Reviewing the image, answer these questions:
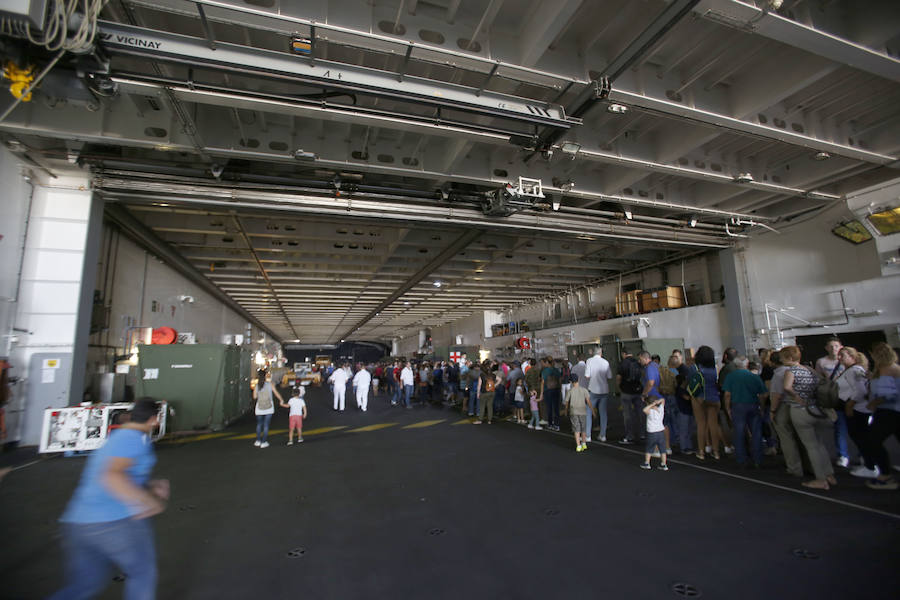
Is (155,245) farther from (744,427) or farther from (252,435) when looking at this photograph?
(744,427)

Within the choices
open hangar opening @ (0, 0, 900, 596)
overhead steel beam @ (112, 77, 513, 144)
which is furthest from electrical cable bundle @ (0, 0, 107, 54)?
overhead steel beam @ (112, 77, 513, 144)

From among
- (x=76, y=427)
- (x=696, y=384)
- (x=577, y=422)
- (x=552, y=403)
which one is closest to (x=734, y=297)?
(x=552, y=403)

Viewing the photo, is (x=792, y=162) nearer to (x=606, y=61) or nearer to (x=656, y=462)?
(x=606, y=61)

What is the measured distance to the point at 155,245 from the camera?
37.0ft

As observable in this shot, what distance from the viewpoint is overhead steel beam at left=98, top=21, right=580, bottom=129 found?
15.4 ft

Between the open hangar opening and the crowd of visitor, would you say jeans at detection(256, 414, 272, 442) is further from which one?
the crowd of visitor

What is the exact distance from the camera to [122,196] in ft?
26.4

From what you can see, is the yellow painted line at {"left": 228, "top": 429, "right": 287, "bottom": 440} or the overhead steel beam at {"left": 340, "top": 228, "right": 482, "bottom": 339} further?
the overhead steel beam at {"left": 340, "top": 228, "right": 482, "bottom": 339}

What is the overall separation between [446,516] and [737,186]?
1030cm

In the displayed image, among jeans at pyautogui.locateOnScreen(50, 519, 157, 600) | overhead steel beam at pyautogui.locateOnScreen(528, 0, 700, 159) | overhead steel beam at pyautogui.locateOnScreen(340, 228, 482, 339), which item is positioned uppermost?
overhead steel beam at pyautogui.locateOnScreen(528, 0, 700, 159)

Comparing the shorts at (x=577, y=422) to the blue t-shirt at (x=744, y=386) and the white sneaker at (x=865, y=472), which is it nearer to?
the blue t-shirt at (x=744, y=386)

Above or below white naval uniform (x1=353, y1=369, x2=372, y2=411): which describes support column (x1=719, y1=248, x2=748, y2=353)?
above

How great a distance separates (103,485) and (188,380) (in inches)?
344

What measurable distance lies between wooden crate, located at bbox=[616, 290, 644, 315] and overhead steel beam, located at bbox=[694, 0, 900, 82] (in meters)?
10.5
